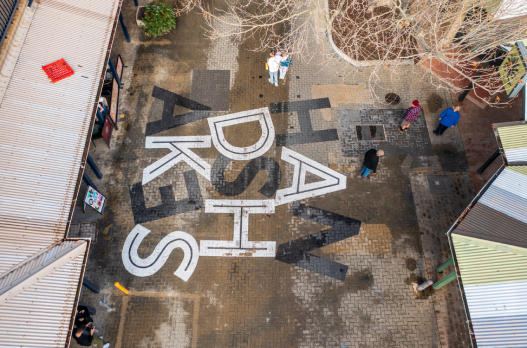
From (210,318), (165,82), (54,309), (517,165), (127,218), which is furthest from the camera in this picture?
(165,82)

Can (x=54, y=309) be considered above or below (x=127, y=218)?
below

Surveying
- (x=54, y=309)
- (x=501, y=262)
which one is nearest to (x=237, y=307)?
(x=54, y=309)

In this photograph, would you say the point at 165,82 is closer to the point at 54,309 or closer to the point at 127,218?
the point at 127,218

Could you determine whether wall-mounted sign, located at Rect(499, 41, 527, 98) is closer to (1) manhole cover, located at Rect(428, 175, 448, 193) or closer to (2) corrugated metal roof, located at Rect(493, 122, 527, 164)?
(2) corrugated metal roof, located at Rect(493, 122, 527, 164)

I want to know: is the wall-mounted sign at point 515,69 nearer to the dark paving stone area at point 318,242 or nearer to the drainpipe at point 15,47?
the dark paving stone area at point 318,242

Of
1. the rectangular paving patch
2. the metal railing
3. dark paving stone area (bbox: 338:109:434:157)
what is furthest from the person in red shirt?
the metal railing

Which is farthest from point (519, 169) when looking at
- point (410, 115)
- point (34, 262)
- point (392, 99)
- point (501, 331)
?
point (34, 262)

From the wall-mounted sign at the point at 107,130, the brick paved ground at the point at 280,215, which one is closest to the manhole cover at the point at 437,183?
the brick paved ground at the point at 280,215
